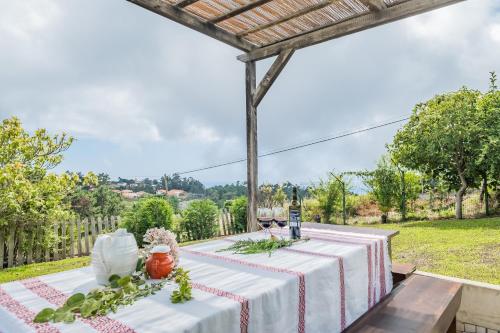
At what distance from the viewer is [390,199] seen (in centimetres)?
860

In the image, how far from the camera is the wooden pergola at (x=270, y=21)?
7.76ft

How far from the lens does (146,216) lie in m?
4.96

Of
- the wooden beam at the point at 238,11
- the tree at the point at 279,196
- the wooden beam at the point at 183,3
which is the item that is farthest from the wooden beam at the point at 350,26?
the tree at the point at 279,196

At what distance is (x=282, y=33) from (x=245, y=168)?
1.39m

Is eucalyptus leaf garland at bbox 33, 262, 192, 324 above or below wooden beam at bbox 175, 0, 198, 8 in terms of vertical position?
below

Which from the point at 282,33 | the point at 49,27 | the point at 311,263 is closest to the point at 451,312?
the point at 311,263

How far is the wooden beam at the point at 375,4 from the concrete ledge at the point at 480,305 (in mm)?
2008

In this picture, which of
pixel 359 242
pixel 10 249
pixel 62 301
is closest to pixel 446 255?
pixel 359 242

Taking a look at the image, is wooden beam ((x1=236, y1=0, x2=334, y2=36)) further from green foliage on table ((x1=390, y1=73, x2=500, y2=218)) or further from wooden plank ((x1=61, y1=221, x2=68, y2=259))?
green foliage on table ((x1=390, y1=73, x2=500, y2=218))

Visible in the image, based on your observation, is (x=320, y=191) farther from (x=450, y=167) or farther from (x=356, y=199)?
(x=450, y=167)

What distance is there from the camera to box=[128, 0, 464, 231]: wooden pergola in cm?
237

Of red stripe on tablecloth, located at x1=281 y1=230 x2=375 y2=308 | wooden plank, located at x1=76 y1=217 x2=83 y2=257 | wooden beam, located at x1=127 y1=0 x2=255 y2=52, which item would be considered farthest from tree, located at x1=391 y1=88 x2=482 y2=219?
wooden plank, located at x1=76 y1=217 x2=83 y2=257

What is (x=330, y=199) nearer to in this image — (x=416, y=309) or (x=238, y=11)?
(x=238, y=11)

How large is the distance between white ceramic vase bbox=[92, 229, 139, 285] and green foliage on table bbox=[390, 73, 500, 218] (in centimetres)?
871
